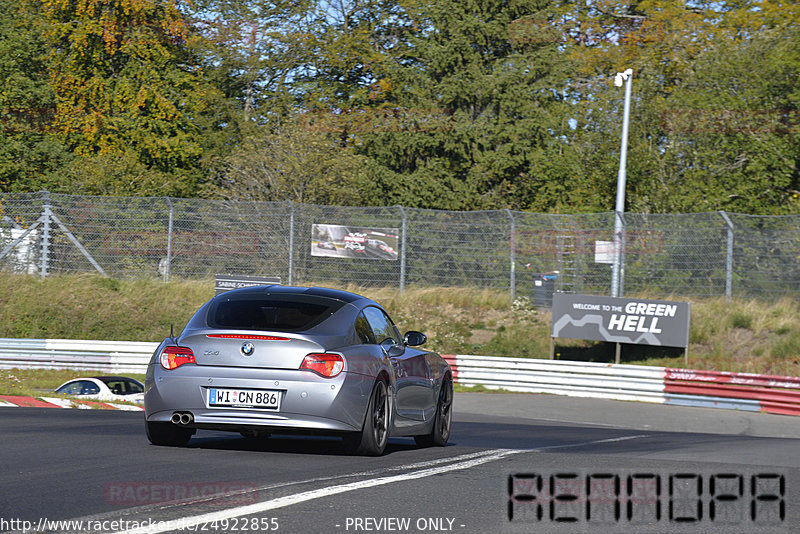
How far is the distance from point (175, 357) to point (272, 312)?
88 cm

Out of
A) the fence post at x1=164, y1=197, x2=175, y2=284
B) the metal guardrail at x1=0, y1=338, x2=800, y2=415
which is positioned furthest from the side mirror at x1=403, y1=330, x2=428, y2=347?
the fence post at x1=164, y1=197, x2=175, y2=284

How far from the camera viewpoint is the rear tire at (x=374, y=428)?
8992 millimetres

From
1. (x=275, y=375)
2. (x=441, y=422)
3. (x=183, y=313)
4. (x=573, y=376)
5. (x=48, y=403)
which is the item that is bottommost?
(x=573, y=376)

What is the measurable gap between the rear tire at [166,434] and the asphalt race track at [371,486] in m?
0.11

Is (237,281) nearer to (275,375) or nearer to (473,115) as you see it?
(275,375)

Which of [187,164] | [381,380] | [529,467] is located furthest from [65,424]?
[187,164]

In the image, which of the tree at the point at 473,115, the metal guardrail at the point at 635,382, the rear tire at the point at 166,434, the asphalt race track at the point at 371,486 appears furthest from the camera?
the tree at the point at 473,115

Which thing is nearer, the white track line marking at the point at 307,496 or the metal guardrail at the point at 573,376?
the white track line marking at the point at 307,496

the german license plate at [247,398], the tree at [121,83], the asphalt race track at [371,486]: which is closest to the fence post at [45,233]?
the tree at [121,83]

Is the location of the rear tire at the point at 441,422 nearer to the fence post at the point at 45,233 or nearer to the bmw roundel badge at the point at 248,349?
the bmw roundel badge at the point at 248,349

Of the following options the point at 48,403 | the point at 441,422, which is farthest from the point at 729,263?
the point at 441,422

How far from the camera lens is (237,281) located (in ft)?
92.6

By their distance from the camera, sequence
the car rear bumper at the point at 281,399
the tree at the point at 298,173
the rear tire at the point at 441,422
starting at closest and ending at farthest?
the car rear bumper at the point at 281,399 < the rear tire at the point at 441,422 < the tree at the point at 298,173

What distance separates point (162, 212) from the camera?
3019 centimetres
